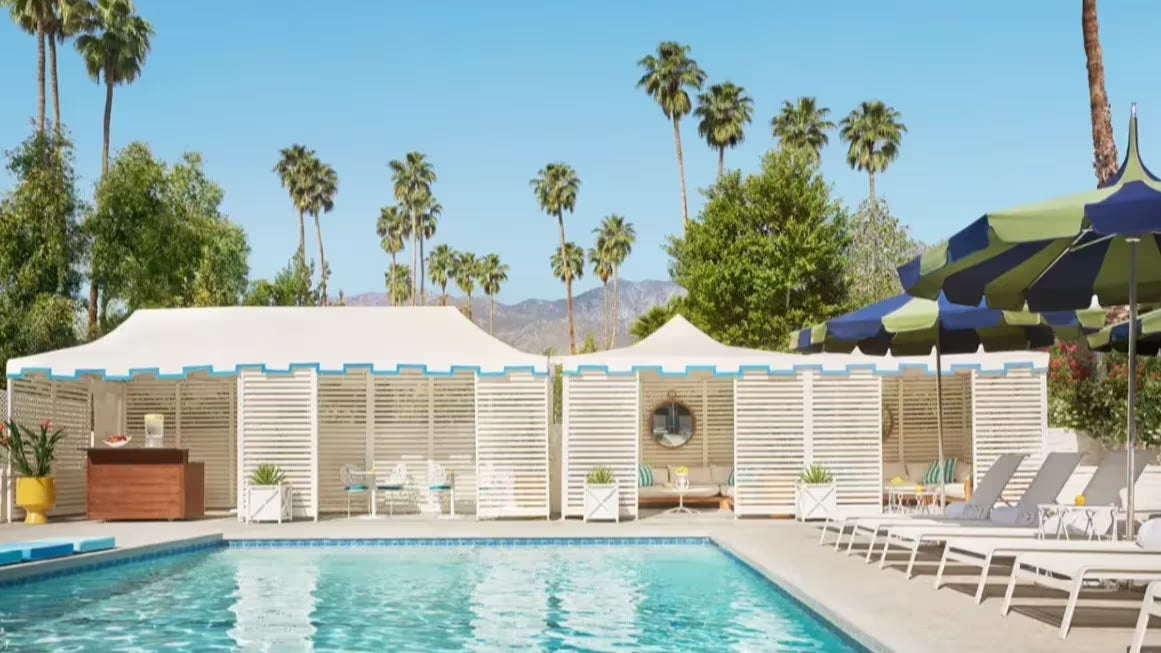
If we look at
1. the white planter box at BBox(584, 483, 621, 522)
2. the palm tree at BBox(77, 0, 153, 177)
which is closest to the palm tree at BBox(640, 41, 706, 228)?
the palm tree at BBox(77, 0, 153, 177)

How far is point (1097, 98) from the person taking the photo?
1970 cm

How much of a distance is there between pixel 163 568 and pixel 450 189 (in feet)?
182

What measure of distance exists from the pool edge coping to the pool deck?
0.02m

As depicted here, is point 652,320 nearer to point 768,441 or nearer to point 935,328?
point 768,441

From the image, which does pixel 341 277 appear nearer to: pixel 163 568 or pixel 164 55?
pixel 164 55

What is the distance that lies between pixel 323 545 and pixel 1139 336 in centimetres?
911

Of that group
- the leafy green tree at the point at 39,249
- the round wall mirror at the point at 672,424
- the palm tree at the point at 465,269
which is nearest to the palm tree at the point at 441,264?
the palm tree at the point at 465,269

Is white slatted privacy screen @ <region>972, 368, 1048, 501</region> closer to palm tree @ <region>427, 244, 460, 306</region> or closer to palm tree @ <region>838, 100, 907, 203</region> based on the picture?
palm tree @ <region>838, 100, 907, 203</region>

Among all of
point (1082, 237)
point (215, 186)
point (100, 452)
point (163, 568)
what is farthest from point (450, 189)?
point (1082, 237)

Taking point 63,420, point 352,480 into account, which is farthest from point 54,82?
point 352,480

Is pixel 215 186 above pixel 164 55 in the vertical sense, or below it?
below

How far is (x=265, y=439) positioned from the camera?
1731 cm

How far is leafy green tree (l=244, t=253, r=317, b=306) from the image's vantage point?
42.5m

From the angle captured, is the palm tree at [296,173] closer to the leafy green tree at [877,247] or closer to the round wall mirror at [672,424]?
the leafy green tree at [877,247]
